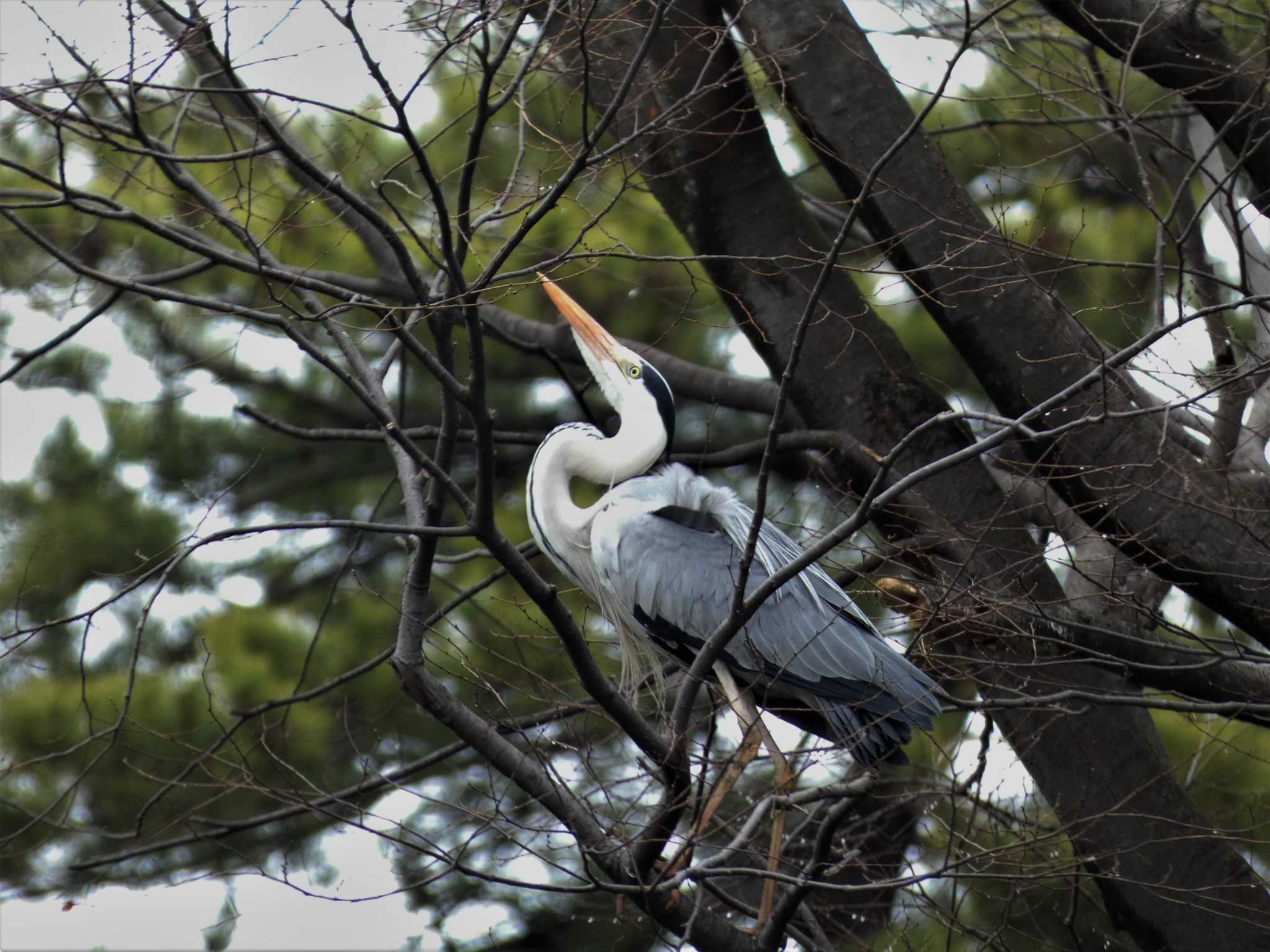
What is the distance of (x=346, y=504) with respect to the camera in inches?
265

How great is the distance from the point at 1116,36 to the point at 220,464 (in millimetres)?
4390

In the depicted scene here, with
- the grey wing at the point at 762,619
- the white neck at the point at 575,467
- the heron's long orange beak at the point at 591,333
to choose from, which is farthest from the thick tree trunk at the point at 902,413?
the white neck at the point at 575,467

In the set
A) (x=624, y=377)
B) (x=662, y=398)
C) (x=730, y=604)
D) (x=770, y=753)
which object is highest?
(x=624, y=377)

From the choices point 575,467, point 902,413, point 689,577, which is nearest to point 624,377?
point 575,467

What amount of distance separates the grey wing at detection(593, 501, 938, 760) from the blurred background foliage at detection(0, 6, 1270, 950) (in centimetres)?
35

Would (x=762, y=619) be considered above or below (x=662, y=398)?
below

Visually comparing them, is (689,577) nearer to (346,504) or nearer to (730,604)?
(730,604)

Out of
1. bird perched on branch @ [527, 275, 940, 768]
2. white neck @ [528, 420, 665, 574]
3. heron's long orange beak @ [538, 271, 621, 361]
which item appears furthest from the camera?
heron's long orange beak @ [538, 271, 621, 361]

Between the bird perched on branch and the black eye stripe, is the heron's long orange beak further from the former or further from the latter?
the black eye stripe

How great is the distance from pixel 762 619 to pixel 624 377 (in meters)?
0.92

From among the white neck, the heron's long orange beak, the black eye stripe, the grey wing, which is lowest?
the grey wing

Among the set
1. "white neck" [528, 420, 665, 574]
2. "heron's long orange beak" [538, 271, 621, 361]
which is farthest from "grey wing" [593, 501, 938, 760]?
"heron's long orange beak" [538, 271, 621, 361]

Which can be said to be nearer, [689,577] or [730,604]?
[730,604]

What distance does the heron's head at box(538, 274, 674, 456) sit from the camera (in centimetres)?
425
